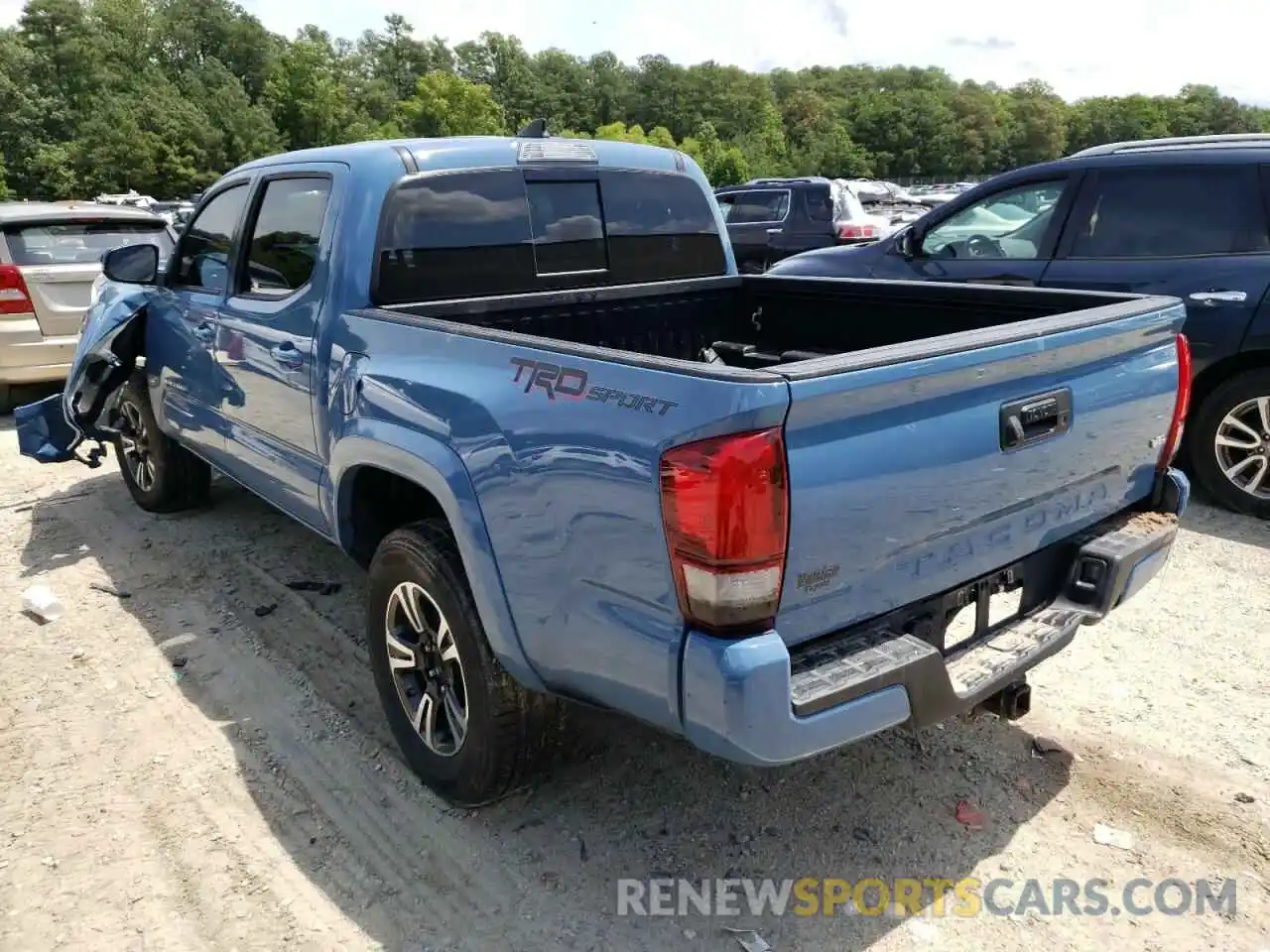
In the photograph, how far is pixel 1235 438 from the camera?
522 centimetres

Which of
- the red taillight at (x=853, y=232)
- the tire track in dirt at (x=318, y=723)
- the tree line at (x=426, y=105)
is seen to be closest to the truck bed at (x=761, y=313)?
the tire track in dirt at (x=318, y=723)

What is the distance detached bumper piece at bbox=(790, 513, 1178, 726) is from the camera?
2.13 metres

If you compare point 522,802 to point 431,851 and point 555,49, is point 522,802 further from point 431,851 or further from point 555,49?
point 555,49

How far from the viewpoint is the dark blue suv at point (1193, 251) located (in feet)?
16.8

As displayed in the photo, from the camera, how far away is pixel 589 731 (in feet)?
11.0

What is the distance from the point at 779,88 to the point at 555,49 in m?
36.3

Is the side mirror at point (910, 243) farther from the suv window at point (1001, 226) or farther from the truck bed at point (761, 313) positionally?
the truck bed at point (761, 313)

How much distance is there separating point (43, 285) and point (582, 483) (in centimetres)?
741

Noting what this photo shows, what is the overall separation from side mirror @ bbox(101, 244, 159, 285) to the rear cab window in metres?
2.13

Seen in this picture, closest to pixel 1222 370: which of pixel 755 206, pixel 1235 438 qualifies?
pixel 1235 438

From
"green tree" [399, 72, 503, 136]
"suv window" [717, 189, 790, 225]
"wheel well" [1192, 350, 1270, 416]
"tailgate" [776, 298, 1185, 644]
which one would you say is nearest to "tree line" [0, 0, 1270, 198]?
"green tree" [399, 72, 503, 136]

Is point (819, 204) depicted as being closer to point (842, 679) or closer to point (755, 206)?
point (755, 206)

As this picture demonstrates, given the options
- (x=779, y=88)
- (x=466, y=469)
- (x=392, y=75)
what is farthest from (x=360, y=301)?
(x=779, y=88)

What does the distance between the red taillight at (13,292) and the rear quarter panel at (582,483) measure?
6.64m
